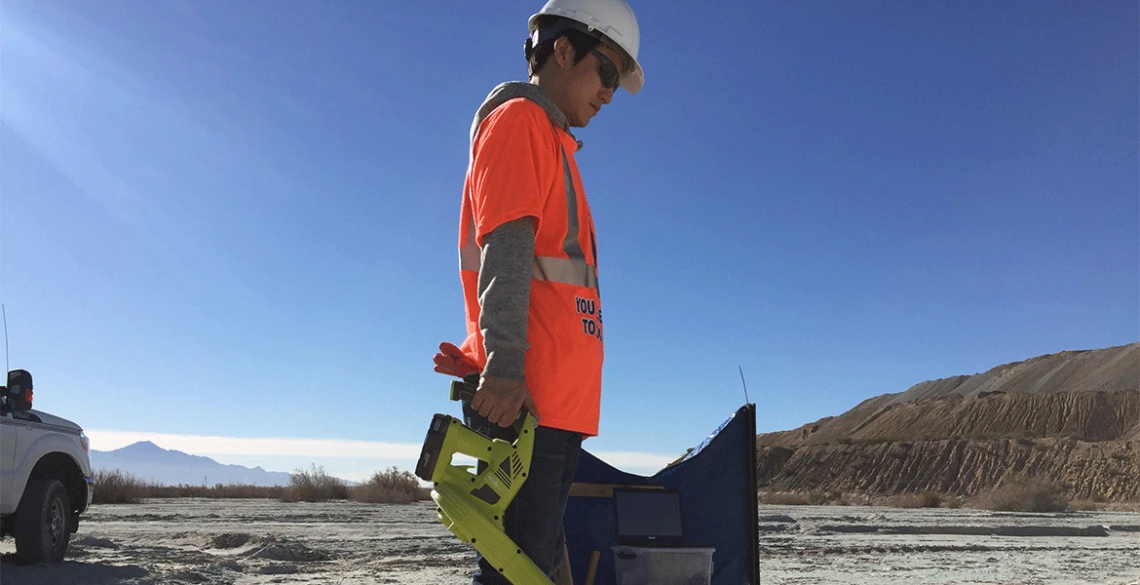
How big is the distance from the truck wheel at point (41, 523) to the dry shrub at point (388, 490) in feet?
42.2

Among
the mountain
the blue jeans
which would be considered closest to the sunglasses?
the blue jeans

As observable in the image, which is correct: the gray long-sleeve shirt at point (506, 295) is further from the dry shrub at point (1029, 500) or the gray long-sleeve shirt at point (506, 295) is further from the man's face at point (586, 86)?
the dry shrub at point (1029, 500)

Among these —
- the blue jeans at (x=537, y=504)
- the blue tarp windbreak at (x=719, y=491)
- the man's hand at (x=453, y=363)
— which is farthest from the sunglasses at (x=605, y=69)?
the blue tarp windbreak at (x=719, y=491)

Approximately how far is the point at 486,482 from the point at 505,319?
0.39 metres

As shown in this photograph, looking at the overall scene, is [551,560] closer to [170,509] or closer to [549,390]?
[549,390]

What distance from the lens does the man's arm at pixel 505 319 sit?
1.94 m

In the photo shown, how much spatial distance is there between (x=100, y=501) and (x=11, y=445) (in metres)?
12.0

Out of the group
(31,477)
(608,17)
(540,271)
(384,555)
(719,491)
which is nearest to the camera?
(540,271)

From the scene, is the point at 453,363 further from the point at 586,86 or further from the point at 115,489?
the point at 115,489

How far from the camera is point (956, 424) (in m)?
63.8

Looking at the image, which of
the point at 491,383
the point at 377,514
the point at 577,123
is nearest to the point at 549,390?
the point at 491,383

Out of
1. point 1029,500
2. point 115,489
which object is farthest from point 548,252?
point 1029,500

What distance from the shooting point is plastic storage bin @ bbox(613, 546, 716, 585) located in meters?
3.50

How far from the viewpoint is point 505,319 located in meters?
1.96
